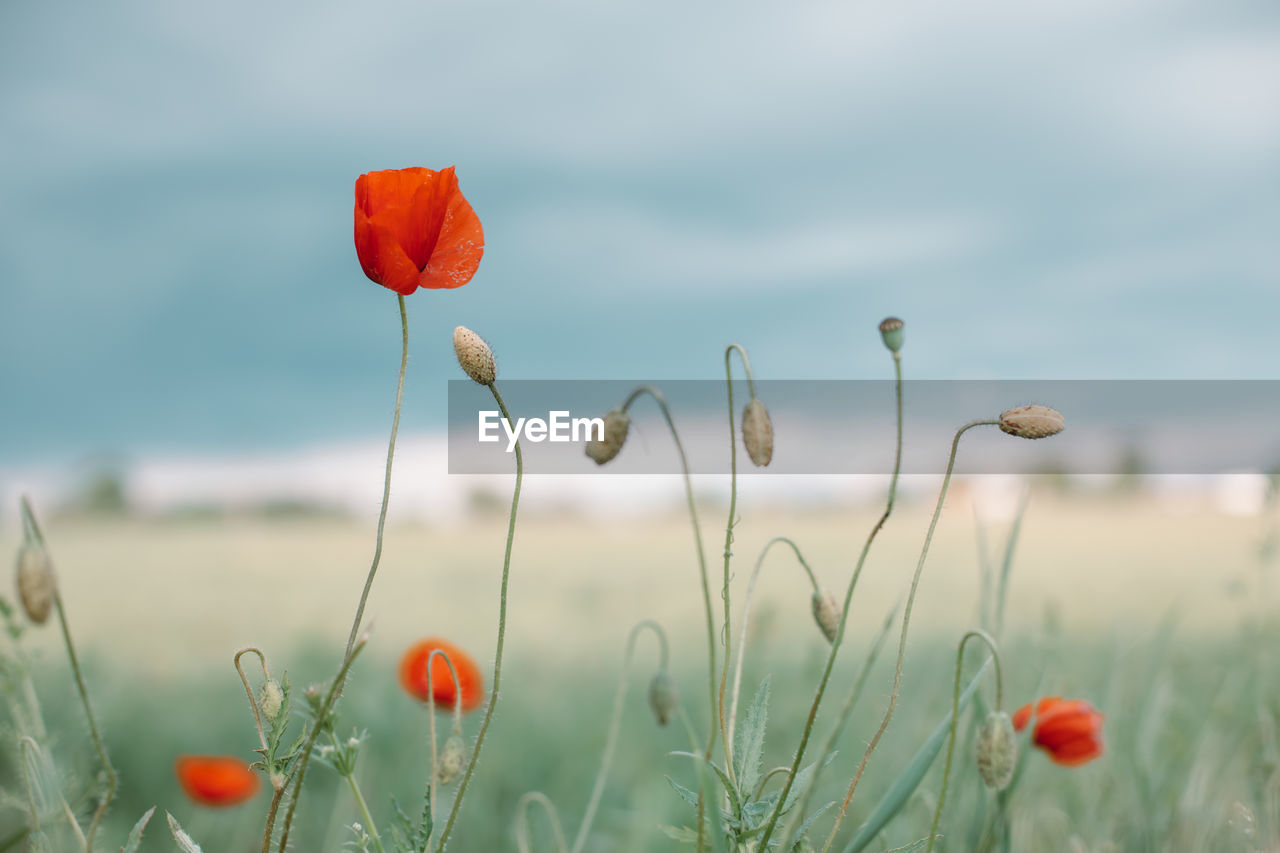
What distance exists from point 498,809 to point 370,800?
0.36 m

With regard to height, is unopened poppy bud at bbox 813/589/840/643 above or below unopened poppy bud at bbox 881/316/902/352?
below

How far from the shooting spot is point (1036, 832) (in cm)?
197

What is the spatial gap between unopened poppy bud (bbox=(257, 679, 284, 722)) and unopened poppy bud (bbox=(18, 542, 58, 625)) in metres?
0.23

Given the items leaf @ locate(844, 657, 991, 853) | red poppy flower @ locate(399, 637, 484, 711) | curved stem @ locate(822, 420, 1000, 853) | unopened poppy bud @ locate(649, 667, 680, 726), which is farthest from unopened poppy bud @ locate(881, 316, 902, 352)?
red poppy flower @ locate(399, 637, 484, 711)

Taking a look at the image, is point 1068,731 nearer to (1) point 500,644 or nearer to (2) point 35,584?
(1) point 500,644

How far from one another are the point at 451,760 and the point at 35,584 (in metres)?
0.42

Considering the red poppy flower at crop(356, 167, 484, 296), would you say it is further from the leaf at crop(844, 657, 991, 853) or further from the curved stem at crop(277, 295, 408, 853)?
the leaf at crop(844, 657, 991, 853)

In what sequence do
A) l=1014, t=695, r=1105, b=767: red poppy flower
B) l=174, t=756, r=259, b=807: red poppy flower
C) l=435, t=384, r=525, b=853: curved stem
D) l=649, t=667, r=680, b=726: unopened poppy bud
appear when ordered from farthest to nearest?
l=174, t=756, r=259, b=807: red poppy flower
l=1014, t=695, r=1105, b=767: red poppy flower
l=649, t=667, r=680, b=726: unopened poppy bud
l=435, t=384, r=525, b=853: curved stem

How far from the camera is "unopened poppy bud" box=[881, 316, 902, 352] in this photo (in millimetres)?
885

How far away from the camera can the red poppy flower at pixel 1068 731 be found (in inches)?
63.8

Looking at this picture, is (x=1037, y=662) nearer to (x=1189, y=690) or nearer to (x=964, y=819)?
(x=964, y=819)

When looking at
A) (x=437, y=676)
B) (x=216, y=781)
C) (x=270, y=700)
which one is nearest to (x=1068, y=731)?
(x=437, y=676)

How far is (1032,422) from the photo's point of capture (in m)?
0.89

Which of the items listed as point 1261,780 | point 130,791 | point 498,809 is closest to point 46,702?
point 130,791
